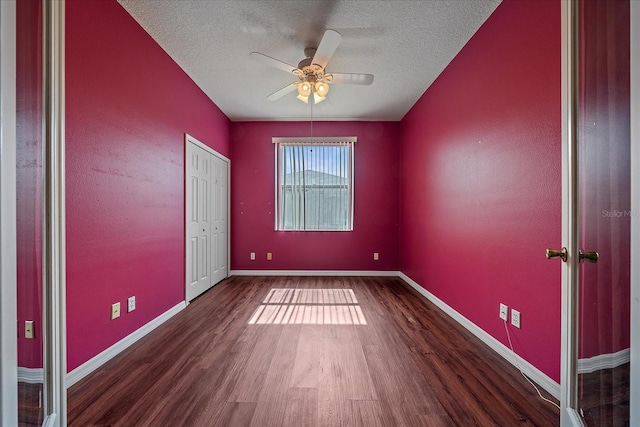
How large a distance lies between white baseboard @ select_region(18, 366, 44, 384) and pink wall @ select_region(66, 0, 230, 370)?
2.84 ft

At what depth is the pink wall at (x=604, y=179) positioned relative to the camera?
0.89 metres

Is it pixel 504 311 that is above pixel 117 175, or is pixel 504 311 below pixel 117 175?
below

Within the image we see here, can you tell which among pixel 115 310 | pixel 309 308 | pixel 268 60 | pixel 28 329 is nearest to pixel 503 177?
pixel 268 60

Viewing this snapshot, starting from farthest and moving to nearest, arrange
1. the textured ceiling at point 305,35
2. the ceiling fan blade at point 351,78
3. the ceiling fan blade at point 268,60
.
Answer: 1. the ceiling fan blade at point 351,78
2. the ceiling fan blade at point 268,60
3. the textured ceiling at point 305,35

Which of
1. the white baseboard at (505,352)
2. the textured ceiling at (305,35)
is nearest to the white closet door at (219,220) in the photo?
the textured ceiling at (305,35)

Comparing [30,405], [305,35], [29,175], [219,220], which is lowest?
[30,405]

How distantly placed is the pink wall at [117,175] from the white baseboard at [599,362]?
256cm

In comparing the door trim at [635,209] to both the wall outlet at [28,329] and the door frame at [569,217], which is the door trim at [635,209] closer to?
the door frame at [569,217]

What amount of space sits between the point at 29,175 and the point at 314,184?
3.66 metres

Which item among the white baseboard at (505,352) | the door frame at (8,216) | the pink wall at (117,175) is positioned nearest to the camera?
the door frame at (8,216)

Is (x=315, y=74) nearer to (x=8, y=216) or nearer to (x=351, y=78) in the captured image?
(x=351, y=78)

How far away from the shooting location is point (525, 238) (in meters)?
1.71

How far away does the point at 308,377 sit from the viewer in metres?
1.64

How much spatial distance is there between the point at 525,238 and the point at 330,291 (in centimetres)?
235
